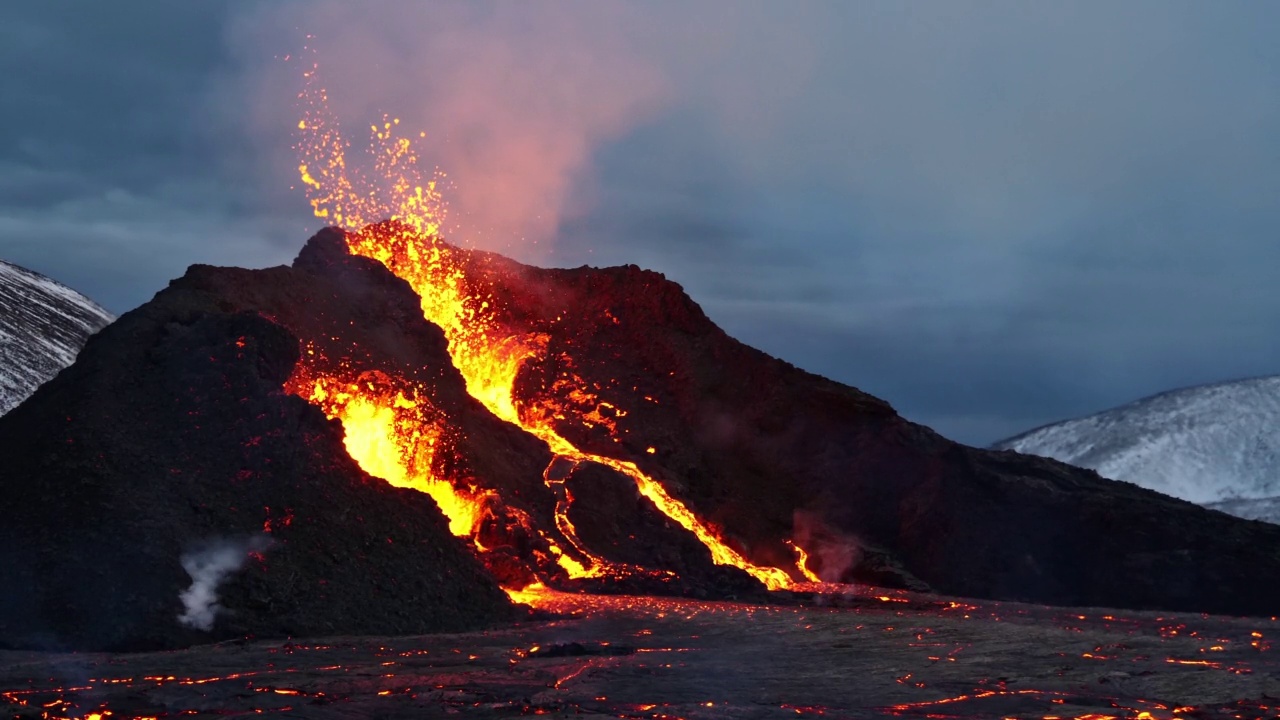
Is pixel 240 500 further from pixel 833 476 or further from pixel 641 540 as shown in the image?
pixel 833 476

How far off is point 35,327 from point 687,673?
2538 inches

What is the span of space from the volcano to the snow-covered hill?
97.6 ft

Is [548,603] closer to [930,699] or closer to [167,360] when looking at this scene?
[167,360]

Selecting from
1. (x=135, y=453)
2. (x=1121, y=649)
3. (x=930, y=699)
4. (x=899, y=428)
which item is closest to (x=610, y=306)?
(x=899, y=428)

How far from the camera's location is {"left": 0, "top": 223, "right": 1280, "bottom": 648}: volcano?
22.4 metres

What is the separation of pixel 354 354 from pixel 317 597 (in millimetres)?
10699

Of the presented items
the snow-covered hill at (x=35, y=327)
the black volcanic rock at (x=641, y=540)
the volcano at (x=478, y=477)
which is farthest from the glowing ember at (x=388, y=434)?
the snow-covered hill at (x=35, y=327)

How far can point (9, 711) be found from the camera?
13.8 m

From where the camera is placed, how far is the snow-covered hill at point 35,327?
60.6 meters

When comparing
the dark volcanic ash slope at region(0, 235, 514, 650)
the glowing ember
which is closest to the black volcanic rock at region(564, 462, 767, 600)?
the glowing ember

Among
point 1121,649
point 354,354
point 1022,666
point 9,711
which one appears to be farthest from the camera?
point 354,354

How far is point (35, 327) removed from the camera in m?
71.1

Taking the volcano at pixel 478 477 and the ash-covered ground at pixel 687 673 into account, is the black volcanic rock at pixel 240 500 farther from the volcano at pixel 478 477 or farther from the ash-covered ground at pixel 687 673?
the ash-covered ground at pixel 687 673

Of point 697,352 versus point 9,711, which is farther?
point 697,352
